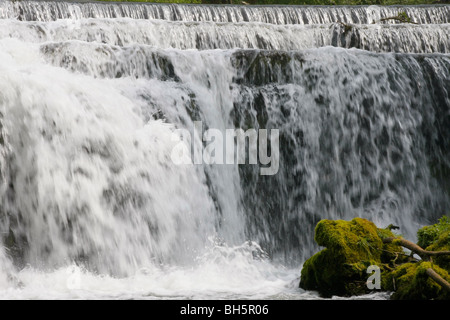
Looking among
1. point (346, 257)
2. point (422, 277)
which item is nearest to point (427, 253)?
point (422, 277)

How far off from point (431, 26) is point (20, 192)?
960cm

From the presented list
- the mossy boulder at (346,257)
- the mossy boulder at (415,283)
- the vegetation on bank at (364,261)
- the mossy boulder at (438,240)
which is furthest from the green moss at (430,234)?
the mossy boulder at (415,283)

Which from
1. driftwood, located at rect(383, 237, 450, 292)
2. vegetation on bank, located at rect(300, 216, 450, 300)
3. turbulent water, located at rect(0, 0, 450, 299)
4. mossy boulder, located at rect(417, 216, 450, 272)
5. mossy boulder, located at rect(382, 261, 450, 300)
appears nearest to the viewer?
driftwood, located at rect(383, 237, 450, 292)

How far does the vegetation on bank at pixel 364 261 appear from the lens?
6.48 meters

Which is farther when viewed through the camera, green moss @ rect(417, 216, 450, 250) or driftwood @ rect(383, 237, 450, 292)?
green moss @ rect(417, 216, 450, 250)

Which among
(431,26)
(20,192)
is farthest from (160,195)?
(431,26)

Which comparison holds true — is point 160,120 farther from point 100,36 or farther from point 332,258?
point 100,36

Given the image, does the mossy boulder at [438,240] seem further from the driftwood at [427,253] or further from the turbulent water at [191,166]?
the turbulent water at [191,166]

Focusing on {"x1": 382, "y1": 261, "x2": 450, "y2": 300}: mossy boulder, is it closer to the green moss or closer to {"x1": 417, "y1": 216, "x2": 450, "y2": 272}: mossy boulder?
{"x1": 417, "y1": 216, "x2": 450, "y2": 272}: mossy boulder

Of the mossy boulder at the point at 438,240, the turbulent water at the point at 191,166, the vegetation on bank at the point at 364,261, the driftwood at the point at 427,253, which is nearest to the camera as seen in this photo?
the driftwood at the point at 427,253

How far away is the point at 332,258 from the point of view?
6.80 meters

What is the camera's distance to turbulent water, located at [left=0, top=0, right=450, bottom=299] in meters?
7.62

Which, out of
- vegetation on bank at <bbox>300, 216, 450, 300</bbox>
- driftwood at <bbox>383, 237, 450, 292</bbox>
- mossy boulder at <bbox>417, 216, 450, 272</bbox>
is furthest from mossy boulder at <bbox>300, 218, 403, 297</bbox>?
mossy boulder at <bbox>417, 216, 450, 272</bbox>

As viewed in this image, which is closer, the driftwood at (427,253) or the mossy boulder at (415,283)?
the driftwood at (427,253)
